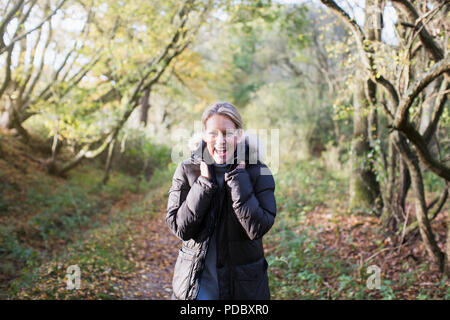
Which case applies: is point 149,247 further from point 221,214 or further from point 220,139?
point 220,139

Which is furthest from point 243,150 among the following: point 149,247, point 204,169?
point 149,247

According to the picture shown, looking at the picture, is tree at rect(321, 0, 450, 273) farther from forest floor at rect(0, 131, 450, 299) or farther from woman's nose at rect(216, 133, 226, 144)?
woman's nose at rect(216, 133, 226, 144)

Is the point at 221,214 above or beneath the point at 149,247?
above

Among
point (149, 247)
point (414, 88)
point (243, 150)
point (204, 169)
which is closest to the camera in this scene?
point (204, 169)

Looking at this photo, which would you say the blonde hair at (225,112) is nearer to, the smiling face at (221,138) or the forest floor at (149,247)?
the smiling face at (221,138)

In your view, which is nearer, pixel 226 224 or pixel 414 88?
pixel 226 224

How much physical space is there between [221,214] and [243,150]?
1.52 feet

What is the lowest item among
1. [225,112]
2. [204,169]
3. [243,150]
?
[204,169]

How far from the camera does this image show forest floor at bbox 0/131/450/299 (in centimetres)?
521

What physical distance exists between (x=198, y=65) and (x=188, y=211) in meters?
16.6

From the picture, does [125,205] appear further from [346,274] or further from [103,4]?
[346,274]

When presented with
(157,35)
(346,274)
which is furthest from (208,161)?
(157,35)

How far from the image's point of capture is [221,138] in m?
2.37

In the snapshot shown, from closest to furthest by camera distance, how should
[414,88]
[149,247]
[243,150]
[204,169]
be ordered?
[204,169], [243,150], [414,88], [149,247]
